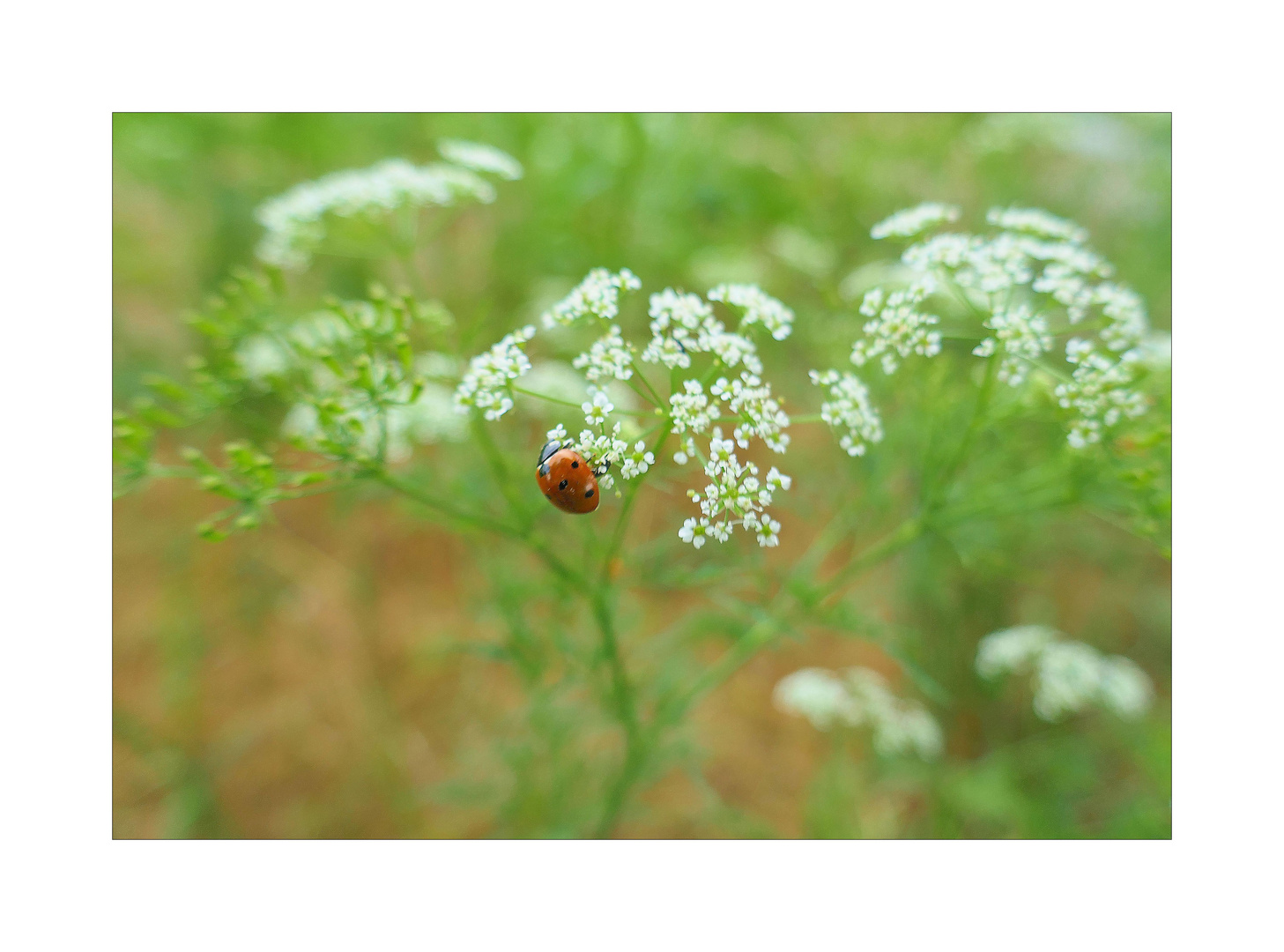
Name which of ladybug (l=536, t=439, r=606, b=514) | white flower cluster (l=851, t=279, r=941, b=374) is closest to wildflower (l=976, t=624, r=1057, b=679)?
white flower cluster (l=851, t=279, r=941, b=374)

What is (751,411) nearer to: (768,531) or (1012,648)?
(768,531)

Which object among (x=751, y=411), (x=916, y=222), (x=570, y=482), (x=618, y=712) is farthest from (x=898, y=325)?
A: (x=618, y=712)

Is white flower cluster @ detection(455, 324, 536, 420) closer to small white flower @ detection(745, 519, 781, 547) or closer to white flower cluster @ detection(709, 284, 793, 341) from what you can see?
white flower cluster @ detection(709, 284, 793, 341)

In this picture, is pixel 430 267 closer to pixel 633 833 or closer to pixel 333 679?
pixel 333 679

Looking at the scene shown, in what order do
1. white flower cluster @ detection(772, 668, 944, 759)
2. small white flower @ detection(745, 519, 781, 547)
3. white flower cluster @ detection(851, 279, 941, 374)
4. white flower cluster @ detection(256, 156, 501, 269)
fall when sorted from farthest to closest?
white flower cluster @ detection(772, 668, 944, 759), white flower cluster @ detection(256, 156, 501, 269), white flower cluster @ detection(851, 279, 941, 374), small white flower @ detection(745, 519, 781, 547)

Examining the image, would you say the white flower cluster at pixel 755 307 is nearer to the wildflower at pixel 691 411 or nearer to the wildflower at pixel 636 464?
the wildflower at pixel 691 411

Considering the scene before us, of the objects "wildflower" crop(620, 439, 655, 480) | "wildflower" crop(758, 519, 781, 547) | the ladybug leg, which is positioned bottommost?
"wildflower" crop(758, 519, 781, 547)

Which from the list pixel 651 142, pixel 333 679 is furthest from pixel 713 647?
pixel 651 142
